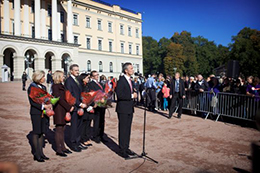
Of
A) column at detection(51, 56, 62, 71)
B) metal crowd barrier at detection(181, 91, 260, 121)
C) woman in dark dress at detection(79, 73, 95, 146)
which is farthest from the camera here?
column at detection(51, 56, 62, 71)

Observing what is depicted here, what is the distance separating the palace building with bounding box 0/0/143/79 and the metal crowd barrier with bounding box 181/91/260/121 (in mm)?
29439

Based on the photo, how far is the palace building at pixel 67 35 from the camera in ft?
120

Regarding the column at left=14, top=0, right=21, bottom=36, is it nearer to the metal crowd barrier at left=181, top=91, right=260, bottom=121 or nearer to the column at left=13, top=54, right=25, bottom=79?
the column at left=13, top=54, right=25, bottom=79

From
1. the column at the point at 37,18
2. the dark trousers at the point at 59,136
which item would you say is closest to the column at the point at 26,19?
the column at the point at 37,18

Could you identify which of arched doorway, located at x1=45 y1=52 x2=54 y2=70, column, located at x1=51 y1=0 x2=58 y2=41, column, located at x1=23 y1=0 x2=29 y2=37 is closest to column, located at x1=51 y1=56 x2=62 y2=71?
arched doorway, located at x1=45 y1=52 x2=54 y2=70

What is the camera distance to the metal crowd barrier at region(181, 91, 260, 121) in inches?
360

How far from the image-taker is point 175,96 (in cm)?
1141

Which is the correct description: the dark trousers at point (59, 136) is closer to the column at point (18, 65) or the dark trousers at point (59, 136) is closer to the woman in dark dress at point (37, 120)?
the woman in dark dress at point (37, 120)

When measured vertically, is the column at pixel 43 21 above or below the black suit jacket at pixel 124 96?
above

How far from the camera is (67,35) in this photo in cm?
4525

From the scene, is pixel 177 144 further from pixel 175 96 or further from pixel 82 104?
pixel 175 96

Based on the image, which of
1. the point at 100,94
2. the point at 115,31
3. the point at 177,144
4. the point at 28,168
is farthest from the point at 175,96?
the point at 115,31

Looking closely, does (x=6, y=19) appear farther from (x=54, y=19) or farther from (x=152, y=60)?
(x=152, y=60)

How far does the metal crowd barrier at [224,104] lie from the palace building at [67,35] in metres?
29.4
